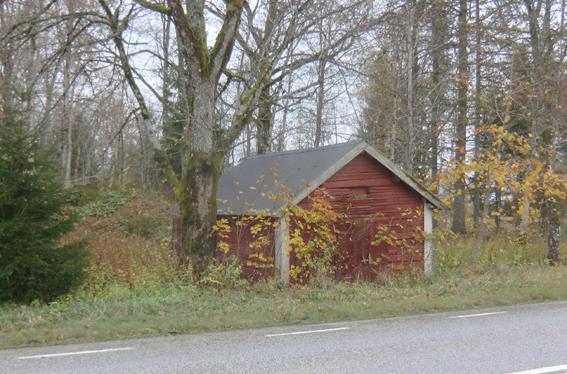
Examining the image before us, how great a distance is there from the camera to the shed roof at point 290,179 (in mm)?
15945

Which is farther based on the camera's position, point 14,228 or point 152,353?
point 14,228

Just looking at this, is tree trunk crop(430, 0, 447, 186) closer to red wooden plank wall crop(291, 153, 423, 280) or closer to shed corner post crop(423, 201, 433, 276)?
shed corner post crop(423, 201, 433, 276)

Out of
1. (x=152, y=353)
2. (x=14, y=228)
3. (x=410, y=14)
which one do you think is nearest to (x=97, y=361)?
(x=152, y=353)

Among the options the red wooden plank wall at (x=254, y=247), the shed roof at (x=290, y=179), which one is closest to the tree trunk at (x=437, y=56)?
the shed roof at (x=290, y=179)

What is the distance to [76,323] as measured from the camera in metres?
9.45

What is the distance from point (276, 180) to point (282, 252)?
1.84 meters

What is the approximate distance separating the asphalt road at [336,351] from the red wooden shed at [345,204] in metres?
6.31

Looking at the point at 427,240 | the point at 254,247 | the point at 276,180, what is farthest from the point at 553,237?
the point at 254,247

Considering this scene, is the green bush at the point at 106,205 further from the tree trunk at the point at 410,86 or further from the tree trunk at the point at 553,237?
the tree trunk at the point at 553,237

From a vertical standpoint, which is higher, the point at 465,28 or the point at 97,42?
the point at 465,28

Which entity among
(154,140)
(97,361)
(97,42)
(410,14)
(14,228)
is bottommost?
(97,361)

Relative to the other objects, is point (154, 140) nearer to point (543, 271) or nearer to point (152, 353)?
point (152, 353)

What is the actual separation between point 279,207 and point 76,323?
7.04m

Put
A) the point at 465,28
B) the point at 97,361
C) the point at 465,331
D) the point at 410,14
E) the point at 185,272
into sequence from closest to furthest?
the point at 97,361, the point at 465,331, the point at 185,272, the point at 410,14, the point at 465,28
